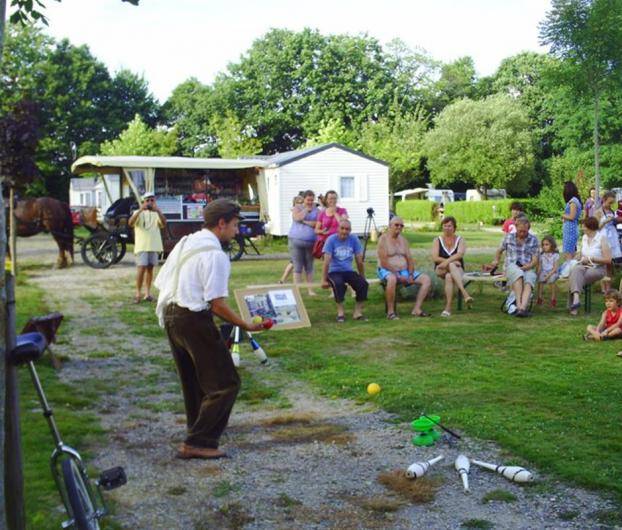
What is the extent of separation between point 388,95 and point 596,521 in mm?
57036

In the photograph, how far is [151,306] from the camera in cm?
1284

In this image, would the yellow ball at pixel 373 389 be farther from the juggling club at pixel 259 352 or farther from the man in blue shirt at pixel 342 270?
the man in blue shirt at pixel 342 270

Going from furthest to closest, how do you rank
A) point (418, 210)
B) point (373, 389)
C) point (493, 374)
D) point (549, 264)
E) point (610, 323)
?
1. point (418, 210)
2. point (549, 264)
3. point (610, 323)
4. point (493, 374)
5. point (373, 389)

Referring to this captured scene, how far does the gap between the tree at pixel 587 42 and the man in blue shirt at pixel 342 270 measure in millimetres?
9484

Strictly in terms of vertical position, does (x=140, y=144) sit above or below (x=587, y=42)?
above

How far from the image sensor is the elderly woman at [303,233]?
1296 centimetres

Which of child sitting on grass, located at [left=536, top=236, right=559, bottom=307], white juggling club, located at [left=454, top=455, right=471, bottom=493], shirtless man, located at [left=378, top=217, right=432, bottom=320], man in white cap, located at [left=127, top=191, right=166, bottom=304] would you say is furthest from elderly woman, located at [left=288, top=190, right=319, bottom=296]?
white juggling club, located at [left=454, top=455, right=471, bottom=493]

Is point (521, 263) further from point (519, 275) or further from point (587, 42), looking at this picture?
point (587, 42)

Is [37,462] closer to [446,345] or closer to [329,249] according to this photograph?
[446,345]

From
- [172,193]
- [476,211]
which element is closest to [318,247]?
[172,193]

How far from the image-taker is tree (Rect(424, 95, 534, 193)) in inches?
2147

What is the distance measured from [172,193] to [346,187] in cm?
1028

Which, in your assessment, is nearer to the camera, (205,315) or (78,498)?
(78,498)

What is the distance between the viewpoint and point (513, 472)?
4957 millimetres
